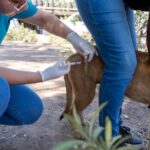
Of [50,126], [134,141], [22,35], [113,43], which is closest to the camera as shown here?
[113,43]

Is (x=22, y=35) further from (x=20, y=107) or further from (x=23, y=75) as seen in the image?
(x=23, y=75)

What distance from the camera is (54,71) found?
236 centimetres

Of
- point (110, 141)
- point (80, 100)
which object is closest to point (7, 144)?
point (80, 100)

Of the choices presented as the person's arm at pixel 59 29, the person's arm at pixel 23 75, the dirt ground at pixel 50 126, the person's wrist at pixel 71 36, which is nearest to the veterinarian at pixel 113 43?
the person's arm at pixel 59 29

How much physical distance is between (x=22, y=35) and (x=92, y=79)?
9.43 m

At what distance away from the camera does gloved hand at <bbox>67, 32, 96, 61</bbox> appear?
284cm

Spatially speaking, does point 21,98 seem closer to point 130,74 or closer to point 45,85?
point 130,74

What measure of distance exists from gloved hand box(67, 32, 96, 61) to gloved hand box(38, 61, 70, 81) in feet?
1.41

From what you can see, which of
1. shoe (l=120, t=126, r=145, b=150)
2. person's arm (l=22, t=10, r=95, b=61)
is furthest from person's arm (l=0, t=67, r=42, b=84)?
shoe (l=120, t=126, r=145, b=150)

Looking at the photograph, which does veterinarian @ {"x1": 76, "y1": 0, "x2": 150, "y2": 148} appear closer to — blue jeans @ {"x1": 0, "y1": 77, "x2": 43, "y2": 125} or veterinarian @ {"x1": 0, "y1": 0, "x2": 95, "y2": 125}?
veterinarian @ {"x1": 0, "y1": 0, "x2": 95, "y2": 125}

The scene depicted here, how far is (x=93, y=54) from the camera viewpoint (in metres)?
2.88

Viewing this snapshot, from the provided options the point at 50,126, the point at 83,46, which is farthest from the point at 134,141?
the point at 83,46

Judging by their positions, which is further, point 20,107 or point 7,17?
point 20,107

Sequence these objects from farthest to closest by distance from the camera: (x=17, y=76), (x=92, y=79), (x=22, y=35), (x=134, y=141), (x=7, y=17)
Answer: (x=22, y=35), (x=134, y=141), (x=92, y=79), (x=7, y=17), (x=17, y=76)
